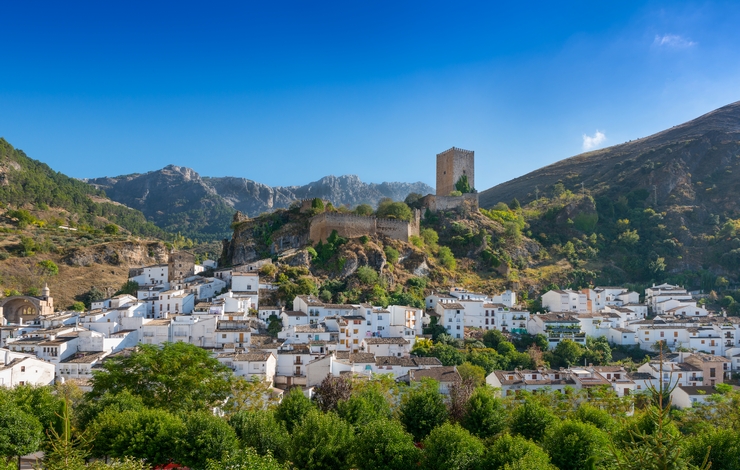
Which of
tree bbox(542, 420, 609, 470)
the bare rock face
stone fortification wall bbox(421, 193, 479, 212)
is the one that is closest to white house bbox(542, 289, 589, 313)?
stone fortification wall bbox(421, 193, 479, 212)

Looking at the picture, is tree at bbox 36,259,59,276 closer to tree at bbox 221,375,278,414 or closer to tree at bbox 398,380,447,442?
tree at bbox 221,375,278,414

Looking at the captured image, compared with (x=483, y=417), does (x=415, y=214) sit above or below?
above

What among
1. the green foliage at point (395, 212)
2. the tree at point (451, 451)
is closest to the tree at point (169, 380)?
the tree at point (451, 451)

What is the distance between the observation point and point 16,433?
22.9 metres

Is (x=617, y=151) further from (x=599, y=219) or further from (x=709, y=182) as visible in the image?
(x=599, y=219)

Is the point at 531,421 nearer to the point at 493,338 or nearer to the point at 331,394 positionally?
the point at 331,394

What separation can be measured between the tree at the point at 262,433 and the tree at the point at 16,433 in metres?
7.77

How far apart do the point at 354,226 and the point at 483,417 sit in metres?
→ 33.2

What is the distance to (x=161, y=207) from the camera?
6324 inches

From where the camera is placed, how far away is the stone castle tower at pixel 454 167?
77.4 metres

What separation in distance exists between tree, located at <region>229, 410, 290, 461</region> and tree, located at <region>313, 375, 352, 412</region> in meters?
4.30

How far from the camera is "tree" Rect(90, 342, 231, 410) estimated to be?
28.4m

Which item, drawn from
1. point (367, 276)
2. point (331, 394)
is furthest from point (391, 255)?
point (331, 394)

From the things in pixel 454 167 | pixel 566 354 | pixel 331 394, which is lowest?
pixel 331 394
